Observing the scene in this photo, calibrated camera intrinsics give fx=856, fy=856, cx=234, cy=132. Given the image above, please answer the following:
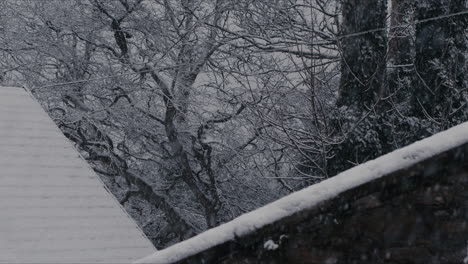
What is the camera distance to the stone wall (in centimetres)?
359

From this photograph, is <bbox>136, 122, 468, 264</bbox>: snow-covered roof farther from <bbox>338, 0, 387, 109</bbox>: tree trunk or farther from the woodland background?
the woodland background

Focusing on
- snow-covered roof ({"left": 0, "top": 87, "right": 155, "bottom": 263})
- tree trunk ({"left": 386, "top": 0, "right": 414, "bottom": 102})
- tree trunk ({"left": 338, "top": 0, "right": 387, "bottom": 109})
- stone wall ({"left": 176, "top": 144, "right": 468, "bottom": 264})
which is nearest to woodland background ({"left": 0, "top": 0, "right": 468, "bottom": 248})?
tree trunk ({"left": 386, "top": 0, "right": 414, "bottom": 102})

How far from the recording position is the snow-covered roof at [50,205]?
21.8ft

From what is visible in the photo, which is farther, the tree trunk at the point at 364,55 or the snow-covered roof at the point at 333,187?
the tree trunk at the point at 364,55

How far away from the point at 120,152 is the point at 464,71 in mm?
8553

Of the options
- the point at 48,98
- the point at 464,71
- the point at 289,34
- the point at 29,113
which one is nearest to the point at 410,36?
the point at 464,71

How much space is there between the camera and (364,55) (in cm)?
1002

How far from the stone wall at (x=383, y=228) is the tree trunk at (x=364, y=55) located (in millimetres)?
6417

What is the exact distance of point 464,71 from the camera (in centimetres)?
1016

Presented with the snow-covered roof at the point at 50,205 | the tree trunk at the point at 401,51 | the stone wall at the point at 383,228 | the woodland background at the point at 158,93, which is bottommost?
the woodland background at the point at 158,93

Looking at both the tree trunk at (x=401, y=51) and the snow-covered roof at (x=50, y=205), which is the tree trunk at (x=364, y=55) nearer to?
the tree trunk at (x=401, y=51)

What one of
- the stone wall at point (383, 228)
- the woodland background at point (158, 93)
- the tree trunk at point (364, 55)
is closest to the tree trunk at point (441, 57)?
the tree trunk at point (364, 55)

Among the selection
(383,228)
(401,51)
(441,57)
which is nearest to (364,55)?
(441,57)

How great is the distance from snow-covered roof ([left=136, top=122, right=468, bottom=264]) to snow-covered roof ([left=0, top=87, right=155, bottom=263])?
3162 mm
